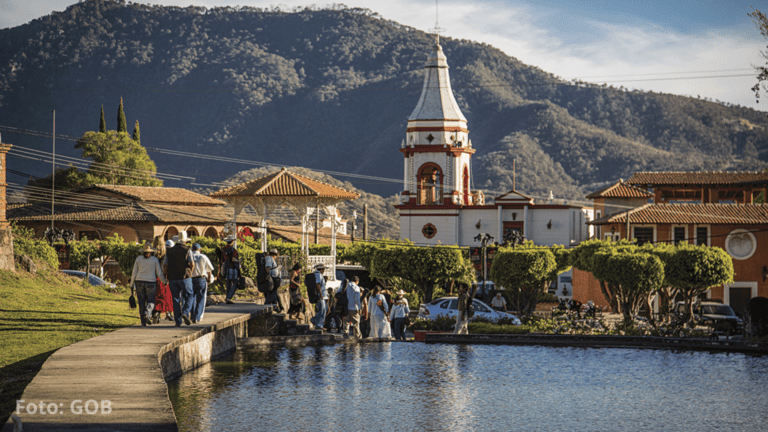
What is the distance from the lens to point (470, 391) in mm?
13258

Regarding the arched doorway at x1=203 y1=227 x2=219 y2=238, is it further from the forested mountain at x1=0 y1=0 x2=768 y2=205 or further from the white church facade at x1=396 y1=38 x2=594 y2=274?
the forested mountain at x1=0 y1=0 x2=768 y2=205

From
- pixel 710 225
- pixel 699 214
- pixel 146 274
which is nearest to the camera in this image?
pixel 146 274

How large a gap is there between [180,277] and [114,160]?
203ft

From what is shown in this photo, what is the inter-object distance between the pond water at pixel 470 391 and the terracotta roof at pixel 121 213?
39.5 metres

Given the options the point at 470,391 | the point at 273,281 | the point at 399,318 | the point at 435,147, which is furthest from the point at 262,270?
the point at 435,147

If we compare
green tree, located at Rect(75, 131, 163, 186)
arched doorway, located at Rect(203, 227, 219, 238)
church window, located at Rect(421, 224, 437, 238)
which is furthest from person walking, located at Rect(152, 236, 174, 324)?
green tree, located at Rect(75, 131, 163, 186)

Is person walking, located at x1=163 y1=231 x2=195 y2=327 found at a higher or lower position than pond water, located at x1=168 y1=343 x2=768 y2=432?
higher

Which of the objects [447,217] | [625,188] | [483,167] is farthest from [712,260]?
[483,167]

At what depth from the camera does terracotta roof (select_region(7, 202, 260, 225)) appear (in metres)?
54.5

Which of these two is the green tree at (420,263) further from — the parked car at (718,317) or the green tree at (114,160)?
the green tree at (114,160)

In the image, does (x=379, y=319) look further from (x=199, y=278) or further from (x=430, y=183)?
(x=430, y=183)

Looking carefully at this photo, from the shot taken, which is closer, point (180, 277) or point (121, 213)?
point (180, 277)

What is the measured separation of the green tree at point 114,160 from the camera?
235 ft

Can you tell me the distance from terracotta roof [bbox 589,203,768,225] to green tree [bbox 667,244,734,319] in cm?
933
